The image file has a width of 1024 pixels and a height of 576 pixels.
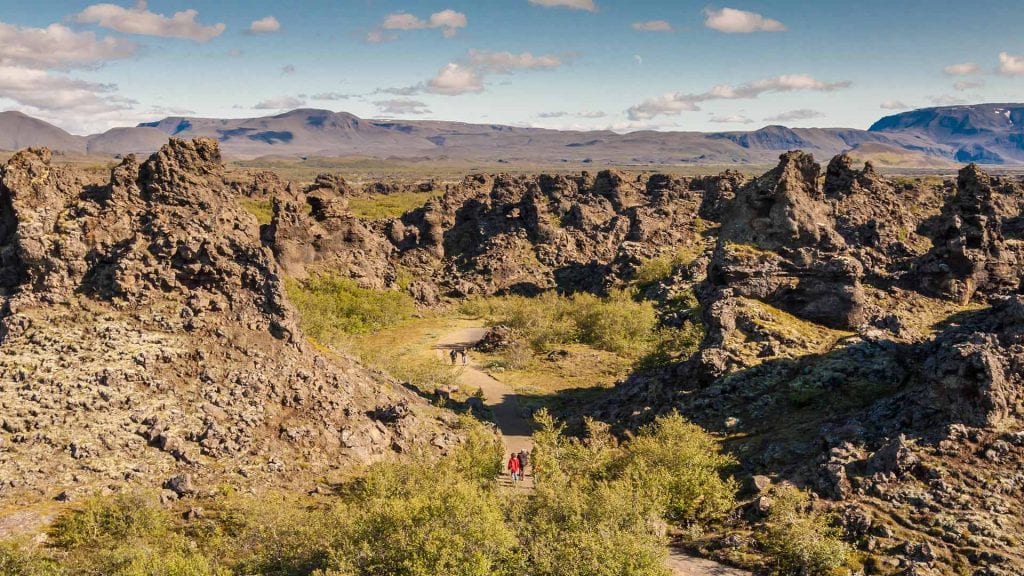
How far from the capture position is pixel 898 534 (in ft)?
73.2

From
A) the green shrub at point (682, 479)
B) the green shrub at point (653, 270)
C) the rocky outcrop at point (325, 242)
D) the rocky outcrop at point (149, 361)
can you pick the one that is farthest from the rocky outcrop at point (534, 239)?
the rocky outcrop at point (149, 361)

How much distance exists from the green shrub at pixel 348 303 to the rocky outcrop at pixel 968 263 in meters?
44.2

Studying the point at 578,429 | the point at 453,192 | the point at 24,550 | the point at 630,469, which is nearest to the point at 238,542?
the point at 24,550

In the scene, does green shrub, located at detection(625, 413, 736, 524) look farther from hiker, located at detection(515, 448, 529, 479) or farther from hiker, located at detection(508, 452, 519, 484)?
hiker, located at detection(515, 448, 529, 479)

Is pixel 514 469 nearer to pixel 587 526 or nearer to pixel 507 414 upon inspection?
pixel 587 526

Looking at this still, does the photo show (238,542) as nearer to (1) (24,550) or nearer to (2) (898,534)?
(1) (24,550)

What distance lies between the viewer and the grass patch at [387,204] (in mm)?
130125

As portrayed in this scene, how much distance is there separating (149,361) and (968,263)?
4362 centimetres

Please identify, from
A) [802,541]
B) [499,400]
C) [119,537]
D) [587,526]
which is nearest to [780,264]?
[499,400]

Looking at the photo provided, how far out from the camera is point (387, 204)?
14425 cm

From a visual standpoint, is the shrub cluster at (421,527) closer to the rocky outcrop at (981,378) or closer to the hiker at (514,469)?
the hiker at (514,469)

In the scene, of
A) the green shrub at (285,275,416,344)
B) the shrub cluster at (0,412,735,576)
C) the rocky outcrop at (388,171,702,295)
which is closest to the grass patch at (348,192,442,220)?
the rocky outcrop at (388,171,702,295)

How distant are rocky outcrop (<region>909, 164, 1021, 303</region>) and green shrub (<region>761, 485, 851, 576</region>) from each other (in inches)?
924

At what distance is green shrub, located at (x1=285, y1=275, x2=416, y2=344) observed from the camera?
2455 inches
